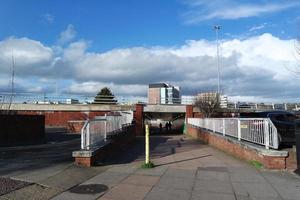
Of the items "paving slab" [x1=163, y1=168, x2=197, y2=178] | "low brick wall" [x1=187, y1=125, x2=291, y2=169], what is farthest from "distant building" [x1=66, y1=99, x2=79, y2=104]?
"paving slab" [x1=163, y1=168, x2=197, y2=178]

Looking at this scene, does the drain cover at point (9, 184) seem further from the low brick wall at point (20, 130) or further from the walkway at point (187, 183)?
the low brick wall at point (20, 130)

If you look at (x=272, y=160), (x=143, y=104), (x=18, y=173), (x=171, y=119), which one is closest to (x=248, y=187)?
(x=272, y=160)

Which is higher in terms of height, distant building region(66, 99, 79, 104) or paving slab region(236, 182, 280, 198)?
distant building region(66, 99, 79, 104)

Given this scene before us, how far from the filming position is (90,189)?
9695 millimetres

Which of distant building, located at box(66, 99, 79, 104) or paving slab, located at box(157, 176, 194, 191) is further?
distant building, located at box(66, 99, 79, 104)

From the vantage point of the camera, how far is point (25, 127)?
24094 millimetres

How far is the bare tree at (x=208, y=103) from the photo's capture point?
60.2 meters

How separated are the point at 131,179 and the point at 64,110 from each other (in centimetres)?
5003

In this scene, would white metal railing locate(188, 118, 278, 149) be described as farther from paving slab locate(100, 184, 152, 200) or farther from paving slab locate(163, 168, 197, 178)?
paving slab locate(100, 184, 152, 200)

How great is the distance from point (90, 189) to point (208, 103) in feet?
175

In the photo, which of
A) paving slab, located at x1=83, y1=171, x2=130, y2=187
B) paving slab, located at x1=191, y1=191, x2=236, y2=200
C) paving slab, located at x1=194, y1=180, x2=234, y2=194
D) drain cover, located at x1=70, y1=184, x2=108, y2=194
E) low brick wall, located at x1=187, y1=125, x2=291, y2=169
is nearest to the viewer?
paving slab, located at x1=191, y1=191, x2=236, y2=200

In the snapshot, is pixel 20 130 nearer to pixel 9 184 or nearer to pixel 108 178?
pixel 108 178

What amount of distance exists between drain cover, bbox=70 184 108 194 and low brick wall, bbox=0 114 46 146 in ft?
42.9

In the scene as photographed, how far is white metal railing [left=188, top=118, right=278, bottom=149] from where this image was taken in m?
13.4
